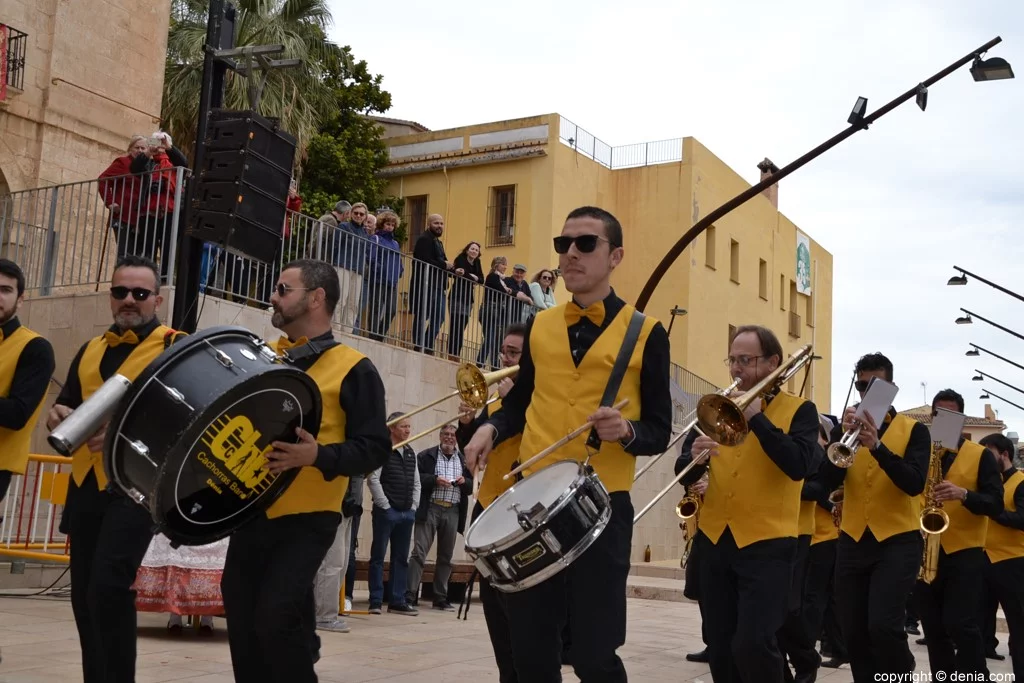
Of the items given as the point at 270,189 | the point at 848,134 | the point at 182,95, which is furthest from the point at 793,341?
the point at 270,189

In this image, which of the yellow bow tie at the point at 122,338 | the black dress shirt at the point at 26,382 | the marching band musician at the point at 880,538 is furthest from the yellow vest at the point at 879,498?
the black dress shirt at the point at 26,382

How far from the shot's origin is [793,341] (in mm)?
42000

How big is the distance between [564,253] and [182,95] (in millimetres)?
22896

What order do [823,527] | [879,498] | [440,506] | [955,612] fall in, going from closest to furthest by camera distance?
1. [879,498]
2. [955,612]
3. [823,527]
4. [440,506]

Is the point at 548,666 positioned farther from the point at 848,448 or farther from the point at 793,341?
the point at 793,341

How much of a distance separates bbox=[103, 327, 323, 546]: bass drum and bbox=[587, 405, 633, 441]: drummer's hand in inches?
43.5

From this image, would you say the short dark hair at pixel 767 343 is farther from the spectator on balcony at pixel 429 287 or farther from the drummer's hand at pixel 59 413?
the spectator on balcony at pixel 429 287

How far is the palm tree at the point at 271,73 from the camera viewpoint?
1013 inches

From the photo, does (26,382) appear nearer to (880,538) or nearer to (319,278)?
(319,278)

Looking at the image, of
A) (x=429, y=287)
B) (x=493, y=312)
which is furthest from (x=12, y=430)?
(x=493, y=312)

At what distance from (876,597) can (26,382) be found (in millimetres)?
4855

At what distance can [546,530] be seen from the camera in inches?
161

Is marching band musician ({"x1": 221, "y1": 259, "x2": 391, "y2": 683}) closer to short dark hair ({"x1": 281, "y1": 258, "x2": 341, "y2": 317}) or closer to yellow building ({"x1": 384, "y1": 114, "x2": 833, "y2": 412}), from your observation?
short dark hair ({"x1": 281, "y1": 258, "x2": 341, "y2": 317})

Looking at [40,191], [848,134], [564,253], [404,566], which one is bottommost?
[404,566]
